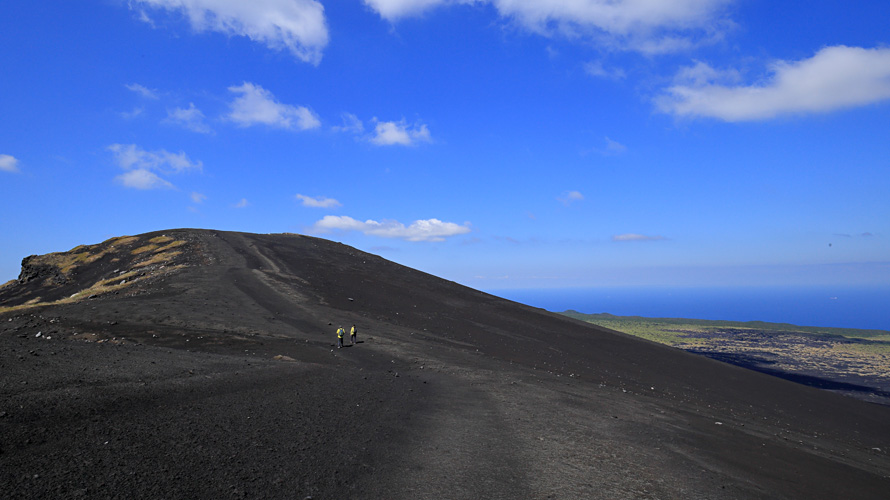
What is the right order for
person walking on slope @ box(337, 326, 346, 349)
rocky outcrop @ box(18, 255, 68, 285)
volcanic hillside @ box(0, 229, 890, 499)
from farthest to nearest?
rocky outcrop @ box(18, 255, 68, 285), person walking on slope @ box(337, 326, 346, 349), volcanic hillside @ box(0, 229, 890, 499)

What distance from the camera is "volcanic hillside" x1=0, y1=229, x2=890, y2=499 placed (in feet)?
28.6

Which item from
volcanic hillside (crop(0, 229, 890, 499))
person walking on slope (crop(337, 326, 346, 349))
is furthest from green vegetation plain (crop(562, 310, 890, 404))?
person walking on slope (crop(337, 326, 346, 349))

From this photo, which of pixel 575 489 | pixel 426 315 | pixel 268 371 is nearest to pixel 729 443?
pixel 575 489

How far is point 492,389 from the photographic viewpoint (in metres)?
19.2

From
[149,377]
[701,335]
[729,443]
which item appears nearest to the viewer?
[149,377]

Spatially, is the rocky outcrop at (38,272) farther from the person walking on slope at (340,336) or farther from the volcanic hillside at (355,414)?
the person walking on slope at (340,336)

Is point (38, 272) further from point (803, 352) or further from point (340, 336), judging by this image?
point (803, 352)

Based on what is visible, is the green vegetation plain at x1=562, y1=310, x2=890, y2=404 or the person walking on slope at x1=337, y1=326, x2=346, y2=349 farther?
the green vegetation plain at x1=562, y1=310, x2=890, y2=404

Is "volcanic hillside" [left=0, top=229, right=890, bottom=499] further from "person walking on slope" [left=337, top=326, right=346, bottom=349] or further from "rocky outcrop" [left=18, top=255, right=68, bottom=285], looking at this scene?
"rocky outcrop" [left=18, top=255, right=68, bottom=285]

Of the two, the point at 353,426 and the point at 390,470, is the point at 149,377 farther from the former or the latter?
the point at 390,470

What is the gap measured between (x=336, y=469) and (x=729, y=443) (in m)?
13.5

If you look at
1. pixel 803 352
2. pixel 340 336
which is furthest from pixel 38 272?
pixel 803 352

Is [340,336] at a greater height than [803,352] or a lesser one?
greater

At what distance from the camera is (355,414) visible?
45.4 feet
